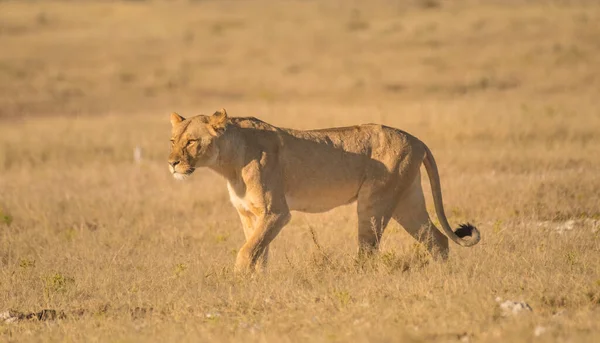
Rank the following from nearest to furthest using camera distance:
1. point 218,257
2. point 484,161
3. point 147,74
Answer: point 218,257 < point 484,161 < point 147,74

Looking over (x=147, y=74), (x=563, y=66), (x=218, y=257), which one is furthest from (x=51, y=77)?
(x=218, y=257)

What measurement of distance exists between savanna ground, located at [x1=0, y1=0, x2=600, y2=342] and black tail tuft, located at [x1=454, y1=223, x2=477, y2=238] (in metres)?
0.20

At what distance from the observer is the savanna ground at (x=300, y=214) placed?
6559 millimetres

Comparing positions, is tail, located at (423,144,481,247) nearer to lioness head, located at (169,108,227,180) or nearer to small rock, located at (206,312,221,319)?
lioness head, located at (169,108,227,180)

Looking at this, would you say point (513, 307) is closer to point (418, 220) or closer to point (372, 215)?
point (372, 215)

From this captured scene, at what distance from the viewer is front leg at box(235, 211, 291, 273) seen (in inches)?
306

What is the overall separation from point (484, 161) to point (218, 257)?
6020mm

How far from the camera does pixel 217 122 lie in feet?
26.1

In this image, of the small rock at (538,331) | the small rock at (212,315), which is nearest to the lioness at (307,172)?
the small rock at (212,315)

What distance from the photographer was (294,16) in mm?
45375

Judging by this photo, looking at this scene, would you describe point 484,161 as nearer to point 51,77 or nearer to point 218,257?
point 218,257

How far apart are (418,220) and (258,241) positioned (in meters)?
1.54

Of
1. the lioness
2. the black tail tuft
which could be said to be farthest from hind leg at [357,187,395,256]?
the black tail tuft

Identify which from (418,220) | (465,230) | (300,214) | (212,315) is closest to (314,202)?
(418,220)
